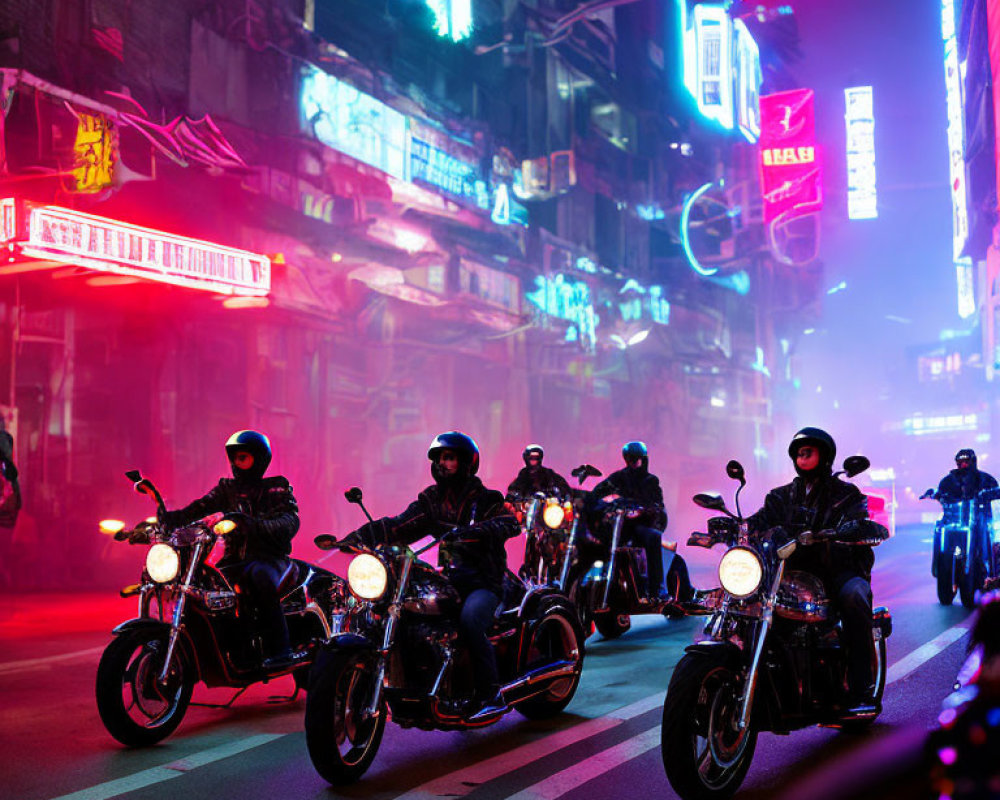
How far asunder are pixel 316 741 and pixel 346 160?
58.4 feet

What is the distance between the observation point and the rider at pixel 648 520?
10.8m

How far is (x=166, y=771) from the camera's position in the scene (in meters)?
5.89

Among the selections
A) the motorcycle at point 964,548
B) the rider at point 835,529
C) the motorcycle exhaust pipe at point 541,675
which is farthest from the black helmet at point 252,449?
the motorcycle at point 964,548

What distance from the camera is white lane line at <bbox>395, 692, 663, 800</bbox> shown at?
5438 millimetres

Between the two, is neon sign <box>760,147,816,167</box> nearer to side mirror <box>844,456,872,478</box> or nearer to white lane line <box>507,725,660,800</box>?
side mirror <box>844,456,872,478</box>

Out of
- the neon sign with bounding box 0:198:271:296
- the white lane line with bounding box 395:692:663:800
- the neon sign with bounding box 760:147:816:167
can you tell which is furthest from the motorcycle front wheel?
the neon sign with bounding box 760:147:816:167

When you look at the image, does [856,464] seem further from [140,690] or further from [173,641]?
[140,690]

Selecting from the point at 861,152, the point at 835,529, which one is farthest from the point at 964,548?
the point at 861,152

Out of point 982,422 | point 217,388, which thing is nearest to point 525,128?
point 217,388

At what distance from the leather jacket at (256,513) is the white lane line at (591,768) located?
8.32 feet

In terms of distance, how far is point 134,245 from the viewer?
14422mm

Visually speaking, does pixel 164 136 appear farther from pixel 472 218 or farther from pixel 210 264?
pixel 472 218

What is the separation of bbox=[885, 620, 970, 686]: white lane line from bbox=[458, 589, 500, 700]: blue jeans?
133 inches

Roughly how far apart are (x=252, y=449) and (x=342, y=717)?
284 centimetres
